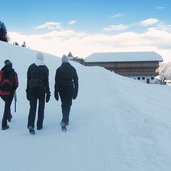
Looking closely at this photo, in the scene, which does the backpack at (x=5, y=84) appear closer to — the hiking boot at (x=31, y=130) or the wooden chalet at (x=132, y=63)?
the hiking boot at (x=31, y=130)

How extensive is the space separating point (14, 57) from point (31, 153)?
28.7 m

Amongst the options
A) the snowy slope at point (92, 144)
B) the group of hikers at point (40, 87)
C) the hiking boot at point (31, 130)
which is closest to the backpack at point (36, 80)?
the group of hikers at point (40, 87)

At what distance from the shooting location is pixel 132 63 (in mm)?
78562

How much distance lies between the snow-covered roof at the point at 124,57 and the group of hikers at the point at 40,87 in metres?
69.7

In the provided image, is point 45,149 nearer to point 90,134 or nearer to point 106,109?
point 90,134

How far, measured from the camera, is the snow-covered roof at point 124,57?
7881 cm

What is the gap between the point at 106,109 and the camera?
1227 centimetres

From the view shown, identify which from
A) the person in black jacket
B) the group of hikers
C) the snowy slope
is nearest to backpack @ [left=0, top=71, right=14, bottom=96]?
the group of hikers

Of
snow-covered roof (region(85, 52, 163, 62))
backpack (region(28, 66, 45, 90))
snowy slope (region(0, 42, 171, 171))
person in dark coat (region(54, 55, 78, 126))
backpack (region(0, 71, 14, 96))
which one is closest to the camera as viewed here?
snowy slope (region(0, 42, 171, 171))

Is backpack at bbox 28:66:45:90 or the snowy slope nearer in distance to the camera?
the snowy slope

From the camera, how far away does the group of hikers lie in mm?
9125

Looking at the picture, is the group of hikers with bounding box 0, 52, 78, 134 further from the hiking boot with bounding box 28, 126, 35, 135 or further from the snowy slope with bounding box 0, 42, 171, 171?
the snowy slope with bounding box 0, 42, 171, 171

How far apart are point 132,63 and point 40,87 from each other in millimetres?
70640

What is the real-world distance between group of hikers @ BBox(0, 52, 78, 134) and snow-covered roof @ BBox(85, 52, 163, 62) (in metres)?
69.7
